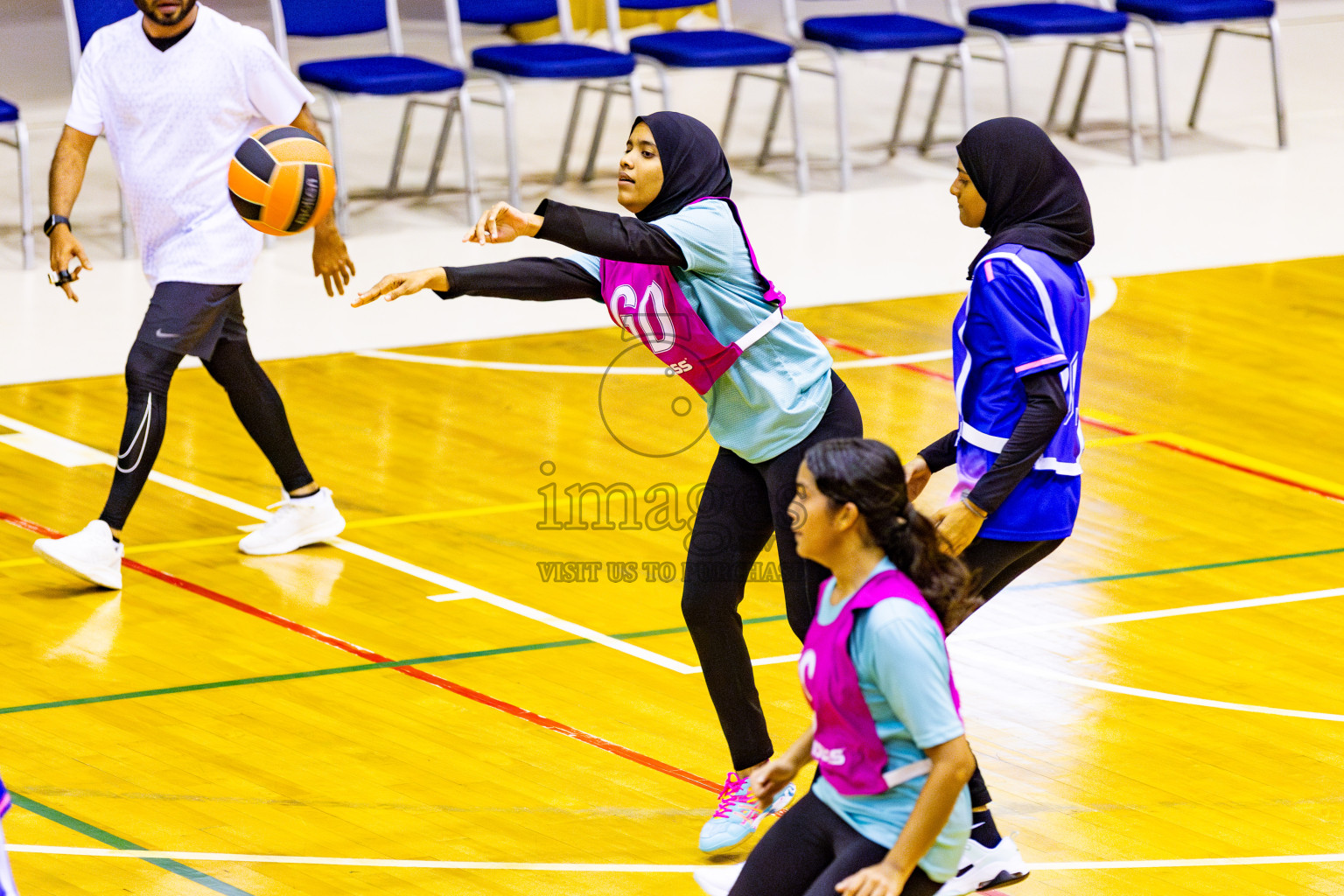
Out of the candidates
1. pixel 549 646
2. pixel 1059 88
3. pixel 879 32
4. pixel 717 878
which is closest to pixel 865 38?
pixel 879 32

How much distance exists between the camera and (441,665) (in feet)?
19.7

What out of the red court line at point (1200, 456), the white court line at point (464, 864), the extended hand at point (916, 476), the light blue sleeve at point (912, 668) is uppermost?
the light blue sleeve at point (912, 668)

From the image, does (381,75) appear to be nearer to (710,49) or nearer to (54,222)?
(710,49)

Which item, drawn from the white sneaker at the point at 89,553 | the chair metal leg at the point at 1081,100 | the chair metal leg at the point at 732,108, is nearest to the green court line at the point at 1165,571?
the white sneaker at the point at 89,553

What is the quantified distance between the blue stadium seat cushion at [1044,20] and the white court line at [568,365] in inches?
149

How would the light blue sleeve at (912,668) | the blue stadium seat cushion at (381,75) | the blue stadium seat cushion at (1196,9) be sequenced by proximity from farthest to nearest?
Answer: the blue stadium seat cushion at (1196,9) → the blue stadium seat cushion at (381,75) → the light blue sleeve at (912,668)

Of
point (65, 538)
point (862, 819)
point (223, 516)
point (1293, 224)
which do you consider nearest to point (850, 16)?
point (1293, 224)

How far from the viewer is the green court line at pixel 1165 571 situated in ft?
21.9

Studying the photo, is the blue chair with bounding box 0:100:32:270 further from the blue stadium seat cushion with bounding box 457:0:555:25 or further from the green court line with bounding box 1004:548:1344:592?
the green court line with bounding box 1004:548:1344:592

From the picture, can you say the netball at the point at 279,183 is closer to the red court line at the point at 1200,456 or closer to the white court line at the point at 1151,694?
the white court line at the point at 1151,694

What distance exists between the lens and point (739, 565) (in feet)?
15.6

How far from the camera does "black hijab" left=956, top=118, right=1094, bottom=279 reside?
14.5ft

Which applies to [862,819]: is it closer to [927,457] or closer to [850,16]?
[927,457]

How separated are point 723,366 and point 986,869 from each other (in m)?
1.24
